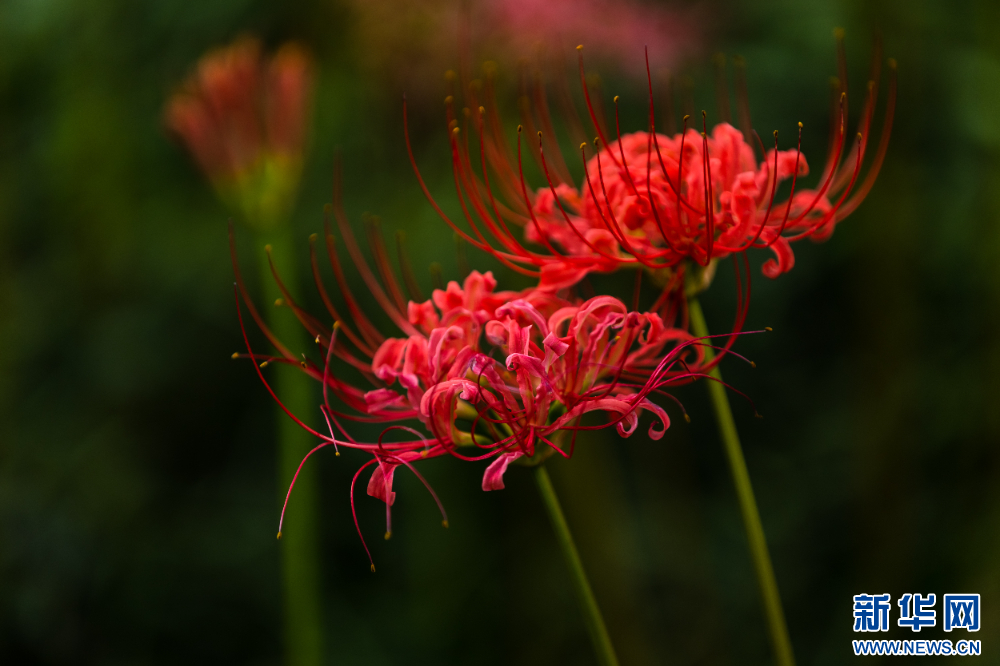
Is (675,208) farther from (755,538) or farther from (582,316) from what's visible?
(755,538)

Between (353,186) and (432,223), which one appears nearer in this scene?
(432,223)

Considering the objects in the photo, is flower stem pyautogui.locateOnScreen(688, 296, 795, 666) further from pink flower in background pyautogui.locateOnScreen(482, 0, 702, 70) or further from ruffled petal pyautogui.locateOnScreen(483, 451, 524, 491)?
pink flower in background pyautogui.locateOnScreen(482, 0, 702, 70)

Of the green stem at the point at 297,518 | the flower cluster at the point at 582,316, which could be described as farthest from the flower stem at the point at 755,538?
the green stem at the point at 297,518

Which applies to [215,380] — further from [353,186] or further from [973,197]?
[973,197]

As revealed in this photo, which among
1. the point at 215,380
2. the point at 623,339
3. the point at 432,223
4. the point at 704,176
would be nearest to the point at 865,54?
the point at 432,223

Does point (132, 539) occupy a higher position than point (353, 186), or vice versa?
point (353, 186)

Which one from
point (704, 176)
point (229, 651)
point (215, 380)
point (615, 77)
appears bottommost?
point (229, 651)

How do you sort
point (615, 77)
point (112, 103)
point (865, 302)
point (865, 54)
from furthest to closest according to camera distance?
point (112, 103)
point (615, 77)
point (865, 54)
point (865, 302)

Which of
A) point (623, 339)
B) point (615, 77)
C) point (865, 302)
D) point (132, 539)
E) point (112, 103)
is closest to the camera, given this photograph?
point (623, 339)
